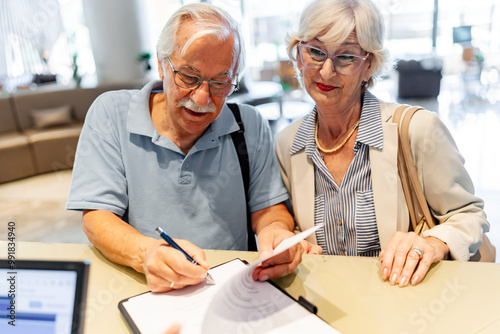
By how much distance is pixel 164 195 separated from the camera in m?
1.21

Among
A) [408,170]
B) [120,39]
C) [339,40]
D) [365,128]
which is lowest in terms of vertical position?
[408,170]

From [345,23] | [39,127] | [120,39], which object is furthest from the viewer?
[120,39]

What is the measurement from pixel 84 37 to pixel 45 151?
4890mm

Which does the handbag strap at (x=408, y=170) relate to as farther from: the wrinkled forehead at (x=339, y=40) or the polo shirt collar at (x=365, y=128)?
the wrinkled forehead at (x=339, y=40)

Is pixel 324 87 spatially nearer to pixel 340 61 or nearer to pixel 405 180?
pixel 340 61

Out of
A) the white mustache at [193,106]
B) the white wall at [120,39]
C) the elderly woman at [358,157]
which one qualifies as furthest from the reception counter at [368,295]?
the white wall at [120,39]

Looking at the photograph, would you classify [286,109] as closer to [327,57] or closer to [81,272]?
[327,57]

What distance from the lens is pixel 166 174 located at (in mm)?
1203

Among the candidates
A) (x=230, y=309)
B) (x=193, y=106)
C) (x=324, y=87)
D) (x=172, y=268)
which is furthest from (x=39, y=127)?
→ (x=230, y=309)

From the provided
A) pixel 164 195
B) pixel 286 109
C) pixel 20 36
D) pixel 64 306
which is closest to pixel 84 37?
pixel 20 36

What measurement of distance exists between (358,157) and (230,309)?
715 mm

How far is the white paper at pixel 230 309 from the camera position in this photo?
0.75m

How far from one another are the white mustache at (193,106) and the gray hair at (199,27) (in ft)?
0.43

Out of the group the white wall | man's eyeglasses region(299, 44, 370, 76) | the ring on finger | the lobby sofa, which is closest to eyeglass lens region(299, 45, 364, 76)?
man's eyeglasses region(299, 44, 370, 76)
